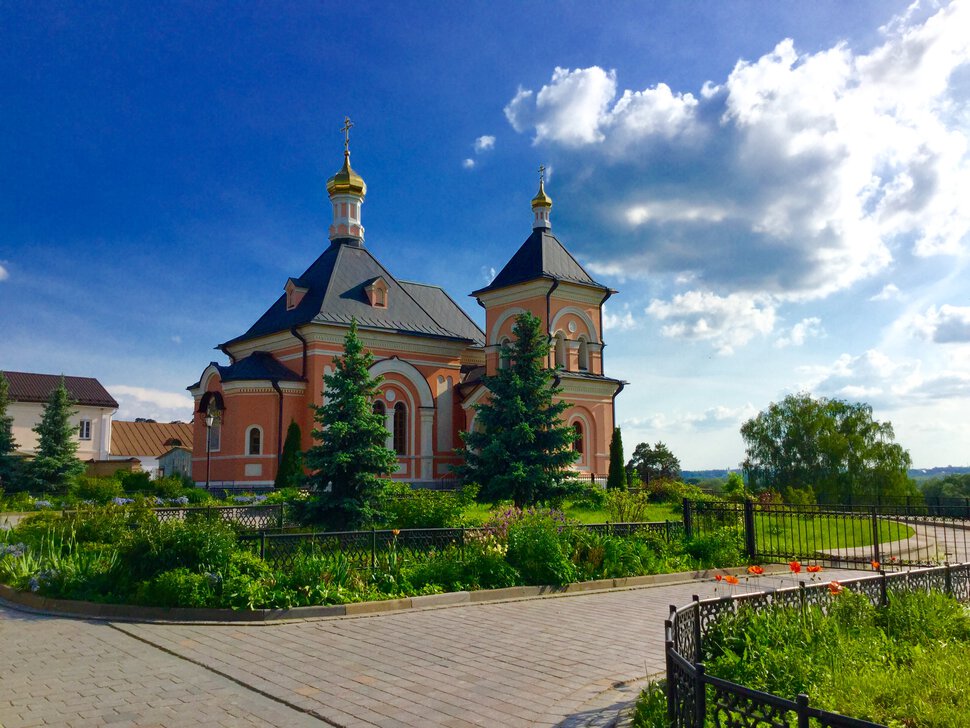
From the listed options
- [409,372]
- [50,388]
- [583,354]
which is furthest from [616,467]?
[50,388]

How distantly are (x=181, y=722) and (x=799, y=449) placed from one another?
4769 cm

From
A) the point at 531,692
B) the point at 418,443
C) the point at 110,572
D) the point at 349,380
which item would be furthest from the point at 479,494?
the point at 531,692

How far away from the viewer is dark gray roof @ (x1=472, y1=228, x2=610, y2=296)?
2970 cm

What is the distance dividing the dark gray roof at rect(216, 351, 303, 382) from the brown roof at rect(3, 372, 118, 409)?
23859 millimetres

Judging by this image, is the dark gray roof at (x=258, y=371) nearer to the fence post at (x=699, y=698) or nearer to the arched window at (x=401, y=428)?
the arched window at (x=401, y=428)

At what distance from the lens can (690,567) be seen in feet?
41.2

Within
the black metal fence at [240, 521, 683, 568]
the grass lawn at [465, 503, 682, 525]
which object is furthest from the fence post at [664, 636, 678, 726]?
the grass lawn at [465, 503, 682, 525]

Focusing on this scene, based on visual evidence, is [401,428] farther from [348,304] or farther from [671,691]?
[671,691]

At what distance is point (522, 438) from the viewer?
20.7 m

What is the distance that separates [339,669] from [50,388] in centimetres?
4935

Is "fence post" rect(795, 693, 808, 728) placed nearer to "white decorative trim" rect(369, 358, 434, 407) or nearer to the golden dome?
"white decorative trim" rect(369, 358, 434, 407)

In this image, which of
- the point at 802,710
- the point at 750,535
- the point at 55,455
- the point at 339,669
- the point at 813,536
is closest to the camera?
the point at 802,710

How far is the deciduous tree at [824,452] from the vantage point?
148 ft

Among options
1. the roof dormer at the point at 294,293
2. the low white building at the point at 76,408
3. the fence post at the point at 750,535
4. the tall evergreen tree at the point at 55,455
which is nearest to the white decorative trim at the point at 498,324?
the roof dormer at the point at 294,293
